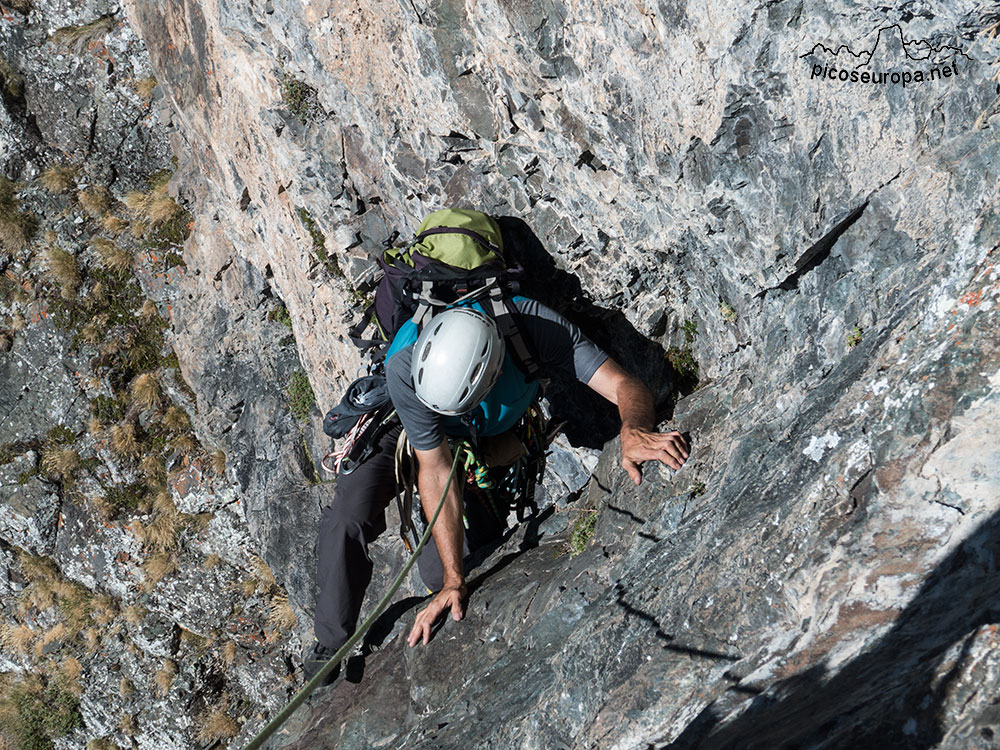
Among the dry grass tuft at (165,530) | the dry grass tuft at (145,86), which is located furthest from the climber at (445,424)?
the dry grass tuft at (145,86)

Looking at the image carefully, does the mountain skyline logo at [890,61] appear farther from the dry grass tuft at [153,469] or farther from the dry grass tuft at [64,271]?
the dry grass tuft at [64,271]

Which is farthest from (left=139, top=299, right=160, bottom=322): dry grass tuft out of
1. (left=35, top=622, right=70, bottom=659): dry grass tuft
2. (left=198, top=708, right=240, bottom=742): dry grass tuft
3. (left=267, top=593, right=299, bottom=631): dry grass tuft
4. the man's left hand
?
the man's left hand

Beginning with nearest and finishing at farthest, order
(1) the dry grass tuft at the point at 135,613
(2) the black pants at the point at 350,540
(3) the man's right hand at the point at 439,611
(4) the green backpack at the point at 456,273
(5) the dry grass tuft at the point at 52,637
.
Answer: (4) the green backpack at the point at 456,273
(3) the man's right hand at the point at 439,611
(2) the black pants at the point at 350,540
(1) the dry grass tuft at the point at 135,613
(5) the dry grass tuft at the point at 52,637

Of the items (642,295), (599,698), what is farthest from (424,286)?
(599,698)

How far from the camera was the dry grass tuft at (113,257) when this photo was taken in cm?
1197

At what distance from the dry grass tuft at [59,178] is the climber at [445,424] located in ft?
27.9

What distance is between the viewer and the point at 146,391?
38.7 ft

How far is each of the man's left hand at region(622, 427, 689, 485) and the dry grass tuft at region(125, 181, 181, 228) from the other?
882cm

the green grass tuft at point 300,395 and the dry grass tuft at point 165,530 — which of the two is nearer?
the green grass tuft at point 300,395

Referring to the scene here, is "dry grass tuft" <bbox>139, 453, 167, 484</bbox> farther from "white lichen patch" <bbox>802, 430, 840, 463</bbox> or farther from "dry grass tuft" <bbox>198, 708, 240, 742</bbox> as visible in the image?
"white lichen patch" <bbox>802, 430, 840, 463</bbox>

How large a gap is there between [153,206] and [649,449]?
9308 mm

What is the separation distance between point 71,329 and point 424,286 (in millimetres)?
8569

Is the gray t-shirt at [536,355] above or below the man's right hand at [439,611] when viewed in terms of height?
above

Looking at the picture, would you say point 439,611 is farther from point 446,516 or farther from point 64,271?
point 64,271
